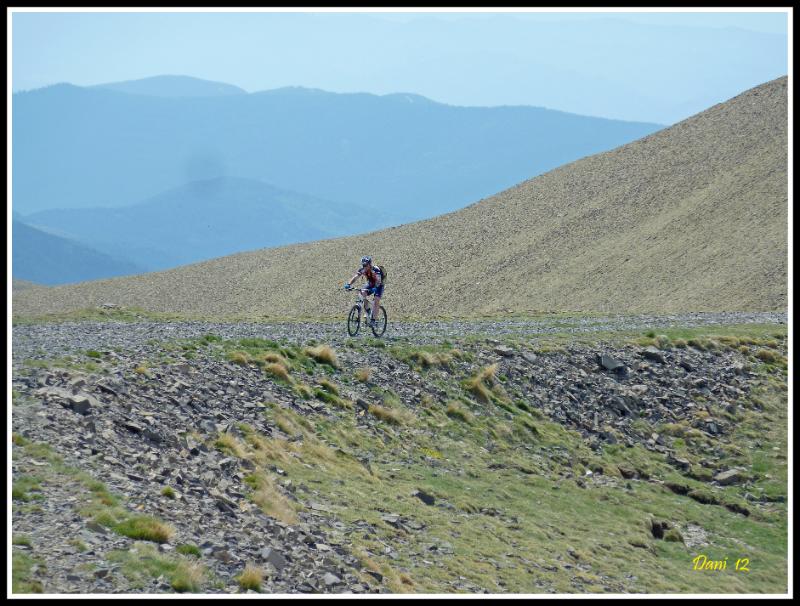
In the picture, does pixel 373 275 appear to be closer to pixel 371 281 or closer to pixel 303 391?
pixel 371 281

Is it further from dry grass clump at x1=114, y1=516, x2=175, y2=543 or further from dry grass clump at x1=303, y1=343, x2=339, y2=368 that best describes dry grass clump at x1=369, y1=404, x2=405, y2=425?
dry grass clump at x1=114, y1=516, x2=175, y2=543

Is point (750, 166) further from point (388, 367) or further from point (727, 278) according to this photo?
point (388, 367)

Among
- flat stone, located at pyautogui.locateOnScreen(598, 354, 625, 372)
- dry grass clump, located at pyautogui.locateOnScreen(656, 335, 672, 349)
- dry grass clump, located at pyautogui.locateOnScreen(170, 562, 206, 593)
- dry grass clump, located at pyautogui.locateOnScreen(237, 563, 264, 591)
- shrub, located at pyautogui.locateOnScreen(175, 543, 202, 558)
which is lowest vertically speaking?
dry grass clump, located at pyautogui.locateOnScreen(237, 563, 264, 591)

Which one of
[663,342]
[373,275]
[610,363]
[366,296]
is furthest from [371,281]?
[663,342]

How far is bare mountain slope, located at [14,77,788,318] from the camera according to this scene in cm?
7738

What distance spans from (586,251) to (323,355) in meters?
70.1

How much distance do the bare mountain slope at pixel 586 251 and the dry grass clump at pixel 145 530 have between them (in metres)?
59.2

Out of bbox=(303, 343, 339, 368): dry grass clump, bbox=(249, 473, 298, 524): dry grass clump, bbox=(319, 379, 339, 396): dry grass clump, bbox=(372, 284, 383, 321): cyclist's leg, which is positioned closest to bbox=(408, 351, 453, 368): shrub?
bbox=(372, 284, 383, 321): cyclist's leg

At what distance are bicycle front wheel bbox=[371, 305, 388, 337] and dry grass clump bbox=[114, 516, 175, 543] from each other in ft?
58.1

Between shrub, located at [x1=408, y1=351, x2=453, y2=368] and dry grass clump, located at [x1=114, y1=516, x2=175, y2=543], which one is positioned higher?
shrub, located at [x1=408, y1=351, x2=453, y2=368]

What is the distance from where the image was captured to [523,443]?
2616cm

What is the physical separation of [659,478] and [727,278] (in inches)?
2017

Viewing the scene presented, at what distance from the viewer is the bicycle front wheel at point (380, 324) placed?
3116cm

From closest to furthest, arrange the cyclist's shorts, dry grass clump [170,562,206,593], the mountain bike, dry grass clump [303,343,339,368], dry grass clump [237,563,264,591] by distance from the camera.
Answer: dry grass clump [170,562,206,593] → dry grass clump [237,563,264,591] → dry grass clump [303,343,339,368] → the cyclist's shorts → the mountain bike
